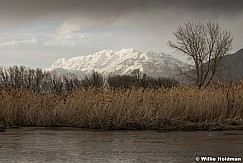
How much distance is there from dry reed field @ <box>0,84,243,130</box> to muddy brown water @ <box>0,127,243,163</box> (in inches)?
44.7

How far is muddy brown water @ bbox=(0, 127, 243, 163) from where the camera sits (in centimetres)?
820

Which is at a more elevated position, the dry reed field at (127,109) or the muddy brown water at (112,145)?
the dry reed field at (127,109)

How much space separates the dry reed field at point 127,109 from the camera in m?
14.0

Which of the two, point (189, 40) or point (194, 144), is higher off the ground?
point (189, 40)

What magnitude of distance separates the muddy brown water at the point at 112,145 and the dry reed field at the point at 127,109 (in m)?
1.14

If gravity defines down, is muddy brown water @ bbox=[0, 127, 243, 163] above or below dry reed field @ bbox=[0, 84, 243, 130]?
below

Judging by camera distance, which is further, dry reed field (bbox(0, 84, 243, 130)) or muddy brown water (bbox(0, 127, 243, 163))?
dry reed field (bbox(0, 84, 243, 130))

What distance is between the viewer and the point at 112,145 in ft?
32.4

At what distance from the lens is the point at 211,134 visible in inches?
480

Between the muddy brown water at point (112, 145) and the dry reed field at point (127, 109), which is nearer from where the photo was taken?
the muddy brown water at point (112, 145)

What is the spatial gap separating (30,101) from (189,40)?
4672 cm

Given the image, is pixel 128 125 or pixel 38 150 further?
pixel 128 125

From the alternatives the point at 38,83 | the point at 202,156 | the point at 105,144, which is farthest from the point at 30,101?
the point at 38,83

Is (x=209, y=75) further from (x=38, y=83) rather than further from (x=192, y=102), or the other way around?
(x=192, y=102)
